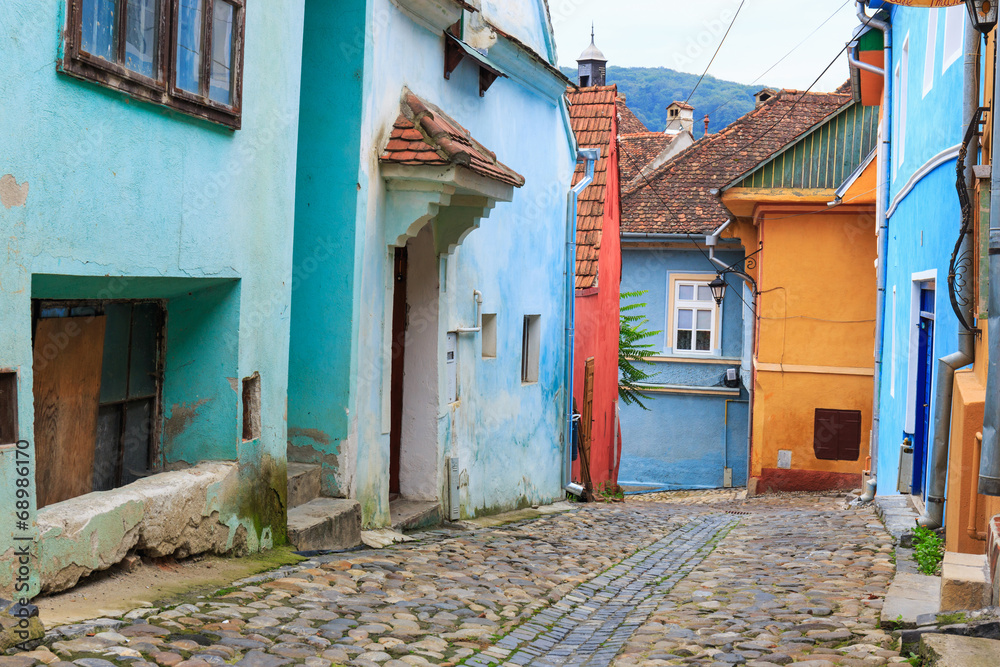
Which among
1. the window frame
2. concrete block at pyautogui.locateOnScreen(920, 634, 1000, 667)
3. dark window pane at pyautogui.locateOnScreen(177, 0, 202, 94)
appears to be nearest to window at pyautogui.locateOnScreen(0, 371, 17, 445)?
dark window pane at pyautogui.locateOnScreen(177, 0, 202, 94)

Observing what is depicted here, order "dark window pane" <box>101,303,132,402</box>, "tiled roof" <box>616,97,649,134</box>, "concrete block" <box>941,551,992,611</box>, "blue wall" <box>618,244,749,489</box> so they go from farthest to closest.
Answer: "tiled roof" <box>616,97,649,134</box> → "blue wall" <box>618,244,749,489</box> → "dark window pane" <box>101,303,132,402</box> → "concrete block" <box>941,551,992,611</box>

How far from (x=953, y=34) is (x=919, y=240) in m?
2.27

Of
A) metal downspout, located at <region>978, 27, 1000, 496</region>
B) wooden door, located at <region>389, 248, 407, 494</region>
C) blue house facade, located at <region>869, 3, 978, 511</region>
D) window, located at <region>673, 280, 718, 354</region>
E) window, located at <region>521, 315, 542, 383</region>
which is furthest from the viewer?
window, located at <region>673, 280, 718, 354</region>

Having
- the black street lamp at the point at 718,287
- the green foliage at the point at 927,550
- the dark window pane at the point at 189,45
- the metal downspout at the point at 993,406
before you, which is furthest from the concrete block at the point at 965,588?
the black street lamp at the point at 718,287

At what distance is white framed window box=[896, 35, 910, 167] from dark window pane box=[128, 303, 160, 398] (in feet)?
28.6

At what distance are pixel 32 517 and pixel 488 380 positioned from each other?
7.36 metres

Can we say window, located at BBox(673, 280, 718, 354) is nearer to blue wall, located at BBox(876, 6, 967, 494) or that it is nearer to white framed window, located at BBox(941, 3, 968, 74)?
blue wall, located at BBox(876, 6, 967, 494)

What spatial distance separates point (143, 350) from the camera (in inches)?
240

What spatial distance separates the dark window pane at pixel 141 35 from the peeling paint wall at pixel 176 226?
0.75 feet

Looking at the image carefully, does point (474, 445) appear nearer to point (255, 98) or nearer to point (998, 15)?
point (255, 98)

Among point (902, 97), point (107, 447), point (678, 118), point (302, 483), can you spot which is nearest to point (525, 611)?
point (302, 483)

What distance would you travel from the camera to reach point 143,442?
243 inches

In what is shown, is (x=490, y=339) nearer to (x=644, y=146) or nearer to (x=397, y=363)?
(x=397, y=363)

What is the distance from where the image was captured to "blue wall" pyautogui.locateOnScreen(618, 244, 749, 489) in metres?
23.9
